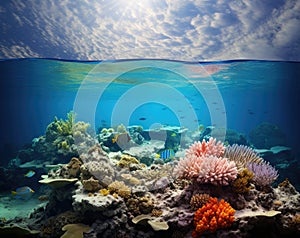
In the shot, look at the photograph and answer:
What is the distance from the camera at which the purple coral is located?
5.11m

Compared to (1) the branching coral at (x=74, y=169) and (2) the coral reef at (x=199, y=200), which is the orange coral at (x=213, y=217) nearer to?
(2) the coral reef at (x=199, y=200)

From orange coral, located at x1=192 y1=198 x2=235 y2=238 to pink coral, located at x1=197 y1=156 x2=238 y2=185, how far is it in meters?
0.43

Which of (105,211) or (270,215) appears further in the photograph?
(105,211)

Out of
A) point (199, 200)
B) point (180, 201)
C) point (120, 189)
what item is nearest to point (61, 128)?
point (120, 189)

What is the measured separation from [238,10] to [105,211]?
7.97 metres

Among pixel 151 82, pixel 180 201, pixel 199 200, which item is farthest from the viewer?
pixel 151 82

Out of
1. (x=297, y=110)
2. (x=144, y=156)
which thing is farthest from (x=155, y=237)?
(x=297, y=110)

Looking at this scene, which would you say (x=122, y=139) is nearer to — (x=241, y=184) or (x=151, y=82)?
(x=241, y=184)

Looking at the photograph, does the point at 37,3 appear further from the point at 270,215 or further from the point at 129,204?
the point at 270,215

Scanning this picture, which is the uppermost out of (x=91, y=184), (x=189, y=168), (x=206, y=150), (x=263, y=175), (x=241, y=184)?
(x=206, y=150)

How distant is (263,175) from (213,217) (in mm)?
1901

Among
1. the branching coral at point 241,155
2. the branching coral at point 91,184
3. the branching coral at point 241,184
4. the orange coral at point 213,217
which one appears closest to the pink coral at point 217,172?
the branching coral at point 241,184

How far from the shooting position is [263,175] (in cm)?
515

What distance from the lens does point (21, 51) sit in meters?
13.0
